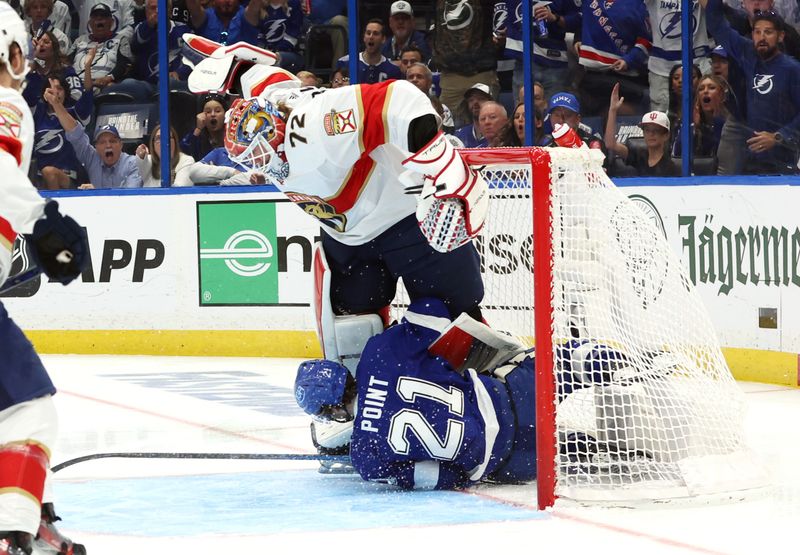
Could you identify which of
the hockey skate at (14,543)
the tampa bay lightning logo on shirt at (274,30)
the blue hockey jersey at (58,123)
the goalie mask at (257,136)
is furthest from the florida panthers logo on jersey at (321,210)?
the blue hockey jersey at (58,123)

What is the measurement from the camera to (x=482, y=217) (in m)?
3.34

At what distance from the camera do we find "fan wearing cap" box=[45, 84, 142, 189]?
24.1ft

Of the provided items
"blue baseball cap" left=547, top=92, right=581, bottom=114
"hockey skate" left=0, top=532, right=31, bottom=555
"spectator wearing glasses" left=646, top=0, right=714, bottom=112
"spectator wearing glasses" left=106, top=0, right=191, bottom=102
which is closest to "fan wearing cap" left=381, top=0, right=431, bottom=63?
"blue baseball cap" left=547, top=92, right=581, bottom=114

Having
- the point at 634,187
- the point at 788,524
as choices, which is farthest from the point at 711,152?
the point at 788,524

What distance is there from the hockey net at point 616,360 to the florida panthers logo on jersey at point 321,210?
0.44 m

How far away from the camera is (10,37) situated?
259 cm

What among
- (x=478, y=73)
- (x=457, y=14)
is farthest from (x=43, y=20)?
(x=478, y=73)

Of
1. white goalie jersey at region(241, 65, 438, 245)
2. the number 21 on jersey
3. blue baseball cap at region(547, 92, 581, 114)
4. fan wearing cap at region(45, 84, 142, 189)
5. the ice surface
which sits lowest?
the ice surface

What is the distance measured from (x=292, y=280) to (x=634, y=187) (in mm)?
1814

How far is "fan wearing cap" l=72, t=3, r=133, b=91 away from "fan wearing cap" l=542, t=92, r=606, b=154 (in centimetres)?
241

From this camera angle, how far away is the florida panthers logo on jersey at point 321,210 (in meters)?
3.61

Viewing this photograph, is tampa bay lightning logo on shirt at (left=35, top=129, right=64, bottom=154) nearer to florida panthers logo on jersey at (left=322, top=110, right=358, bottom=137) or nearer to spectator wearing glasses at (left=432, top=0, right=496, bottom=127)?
spectator wearing glasses at (left=432, top=0, right=496, bottom=127)

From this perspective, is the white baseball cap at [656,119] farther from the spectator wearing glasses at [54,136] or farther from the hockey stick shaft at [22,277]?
the hockey stick shaft at [22,277]

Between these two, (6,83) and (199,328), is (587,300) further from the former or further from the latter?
(199,328)
